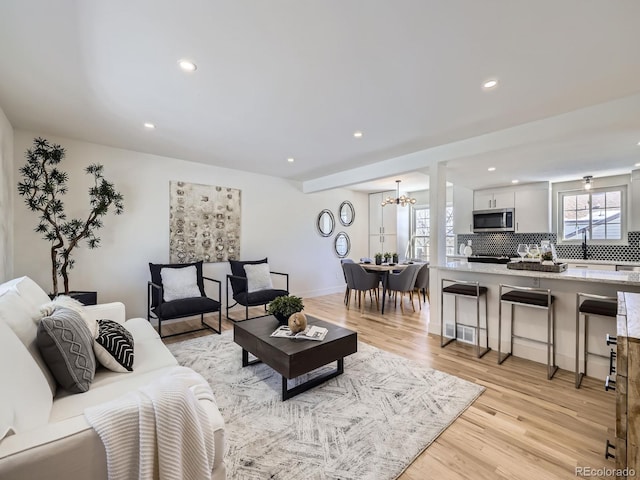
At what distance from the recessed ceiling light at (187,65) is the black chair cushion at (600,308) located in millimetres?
3616

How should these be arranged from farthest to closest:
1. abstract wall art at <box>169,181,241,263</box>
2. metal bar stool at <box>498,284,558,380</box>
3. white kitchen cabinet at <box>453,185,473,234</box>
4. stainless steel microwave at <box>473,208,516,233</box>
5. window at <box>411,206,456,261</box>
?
window at <box>411,206,456,261</box>
white kitchen cabinet at <box>453,185,473,234</box>
stainless steel microwave at <box>473,208,516,233</box>
abstract wall art at <box>169,181,241,263</box>
metal bar stool at <box>498,284,558,380</box>

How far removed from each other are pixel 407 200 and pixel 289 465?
15.9 feet

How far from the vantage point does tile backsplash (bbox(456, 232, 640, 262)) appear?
460 cm

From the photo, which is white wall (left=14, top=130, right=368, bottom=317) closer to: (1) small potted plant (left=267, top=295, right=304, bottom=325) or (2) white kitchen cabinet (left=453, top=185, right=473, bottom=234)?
(1) small potted plant (left=267, top=295, right=304, bottom=325)

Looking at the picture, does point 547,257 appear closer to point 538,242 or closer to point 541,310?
point 541,310

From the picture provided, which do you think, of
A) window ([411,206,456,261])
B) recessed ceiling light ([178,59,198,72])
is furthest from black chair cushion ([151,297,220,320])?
window ([411,206,456,261])

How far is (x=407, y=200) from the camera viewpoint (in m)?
5.54

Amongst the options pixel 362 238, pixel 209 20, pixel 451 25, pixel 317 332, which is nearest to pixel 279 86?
pixel 209 20

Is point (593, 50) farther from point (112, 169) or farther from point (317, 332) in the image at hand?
point (112, 169)

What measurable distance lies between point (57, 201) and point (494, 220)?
273 inches

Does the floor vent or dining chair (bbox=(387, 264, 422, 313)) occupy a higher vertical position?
dining chair (bbox=(387, 264, 422, 313))

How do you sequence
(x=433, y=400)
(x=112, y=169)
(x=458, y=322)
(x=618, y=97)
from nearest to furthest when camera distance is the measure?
(x=433, y=400) → (x=618, y=97) → (x=458, y=322) → (x=112, y=169)

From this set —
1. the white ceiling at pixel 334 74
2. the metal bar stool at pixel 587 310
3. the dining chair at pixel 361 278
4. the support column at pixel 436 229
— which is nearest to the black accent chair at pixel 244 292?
the dining chair at pixel 361 278

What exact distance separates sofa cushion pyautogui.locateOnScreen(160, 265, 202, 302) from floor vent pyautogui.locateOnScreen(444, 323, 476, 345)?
130 inches
